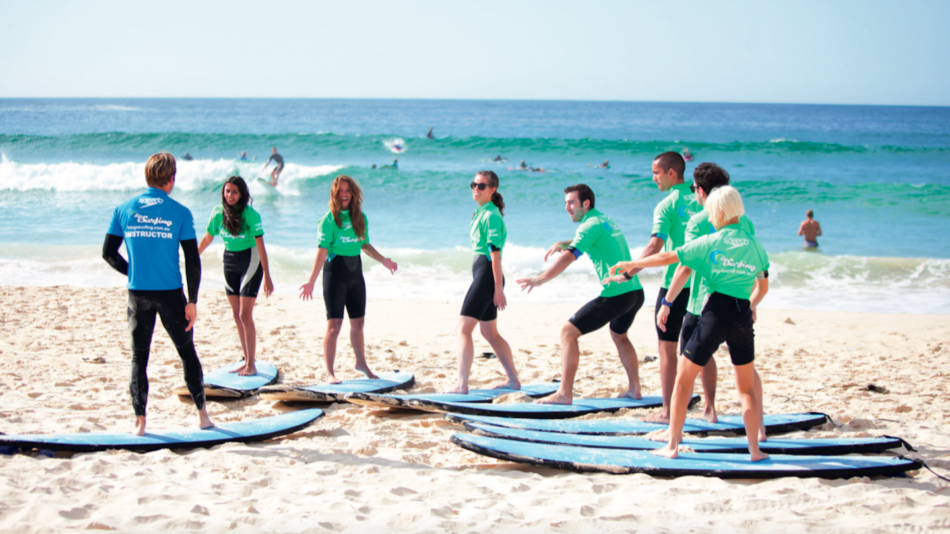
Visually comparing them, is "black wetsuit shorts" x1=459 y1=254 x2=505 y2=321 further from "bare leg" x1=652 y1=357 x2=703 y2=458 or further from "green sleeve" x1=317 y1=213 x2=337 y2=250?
"bare leg" x1=652 y1=357 x2=703 y2=458

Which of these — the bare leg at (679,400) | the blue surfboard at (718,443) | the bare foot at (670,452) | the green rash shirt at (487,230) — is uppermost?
the green rash shirt at (487,230)

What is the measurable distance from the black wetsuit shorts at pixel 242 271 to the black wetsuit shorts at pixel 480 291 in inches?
75.9

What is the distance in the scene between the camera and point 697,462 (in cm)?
372

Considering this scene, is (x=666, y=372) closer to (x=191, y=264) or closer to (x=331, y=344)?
(x=331, y=344)

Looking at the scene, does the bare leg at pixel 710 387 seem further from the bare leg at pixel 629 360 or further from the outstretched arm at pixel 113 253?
the outstretched arm at pixel 113 253

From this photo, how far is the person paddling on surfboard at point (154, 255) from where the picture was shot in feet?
12.3

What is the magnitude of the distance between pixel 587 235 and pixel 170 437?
10.2 ft

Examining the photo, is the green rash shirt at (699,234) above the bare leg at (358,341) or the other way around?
above

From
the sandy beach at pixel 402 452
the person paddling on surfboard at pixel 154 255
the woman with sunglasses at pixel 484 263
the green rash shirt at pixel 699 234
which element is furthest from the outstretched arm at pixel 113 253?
the green rash shirt at pixel 699 234

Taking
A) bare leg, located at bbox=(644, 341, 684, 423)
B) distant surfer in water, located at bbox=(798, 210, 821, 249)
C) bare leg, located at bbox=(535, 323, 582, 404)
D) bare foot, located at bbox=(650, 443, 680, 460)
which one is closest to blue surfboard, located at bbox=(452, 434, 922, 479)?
bare foot, located at bbox=(650, 443, 680, 460)

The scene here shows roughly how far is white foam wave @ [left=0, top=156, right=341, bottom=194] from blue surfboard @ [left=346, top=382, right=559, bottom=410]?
20188mm

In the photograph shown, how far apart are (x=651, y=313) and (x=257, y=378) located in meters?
6.03

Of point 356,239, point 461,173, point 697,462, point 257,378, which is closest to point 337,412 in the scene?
point 257,378

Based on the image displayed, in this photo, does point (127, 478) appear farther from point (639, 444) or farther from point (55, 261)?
point (55, 261)
